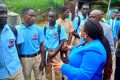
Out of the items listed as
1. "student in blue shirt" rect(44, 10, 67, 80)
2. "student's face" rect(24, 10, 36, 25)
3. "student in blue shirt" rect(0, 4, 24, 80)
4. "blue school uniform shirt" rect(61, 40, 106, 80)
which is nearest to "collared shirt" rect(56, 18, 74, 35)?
"student in blue shirt" rect(44, 10, 67, 80)

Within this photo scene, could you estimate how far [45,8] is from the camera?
18.8 m

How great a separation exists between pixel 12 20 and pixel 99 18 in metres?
2.95

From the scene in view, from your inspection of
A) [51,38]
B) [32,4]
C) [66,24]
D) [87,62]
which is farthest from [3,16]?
[32,4]

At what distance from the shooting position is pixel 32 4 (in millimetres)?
18578

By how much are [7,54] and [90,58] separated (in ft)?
4.84

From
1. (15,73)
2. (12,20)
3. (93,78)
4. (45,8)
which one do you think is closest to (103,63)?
(93,78)

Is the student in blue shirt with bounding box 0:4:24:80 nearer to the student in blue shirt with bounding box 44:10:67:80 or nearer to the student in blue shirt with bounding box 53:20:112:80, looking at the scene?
the student in blue shirt with bounding box 53:20:112:80

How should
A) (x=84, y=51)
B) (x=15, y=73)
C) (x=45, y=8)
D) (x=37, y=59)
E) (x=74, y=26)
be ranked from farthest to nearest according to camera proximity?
1. (x=45, y=8)
2. (x=74, y=26)
3. (x=37, y=59)
4. (x=15, y=73)
5. (x=84, y=51)

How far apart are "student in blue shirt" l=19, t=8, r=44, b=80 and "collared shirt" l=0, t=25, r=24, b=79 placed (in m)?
1.04

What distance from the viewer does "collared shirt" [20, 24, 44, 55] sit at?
5.82 meters

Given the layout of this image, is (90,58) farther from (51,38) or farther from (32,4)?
(32,4)

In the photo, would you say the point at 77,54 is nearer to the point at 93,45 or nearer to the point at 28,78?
the point at 93,45

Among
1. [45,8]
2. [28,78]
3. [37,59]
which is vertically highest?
[37,59]

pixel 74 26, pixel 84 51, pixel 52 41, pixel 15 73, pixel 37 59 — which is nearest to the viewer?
pixel 84 51
